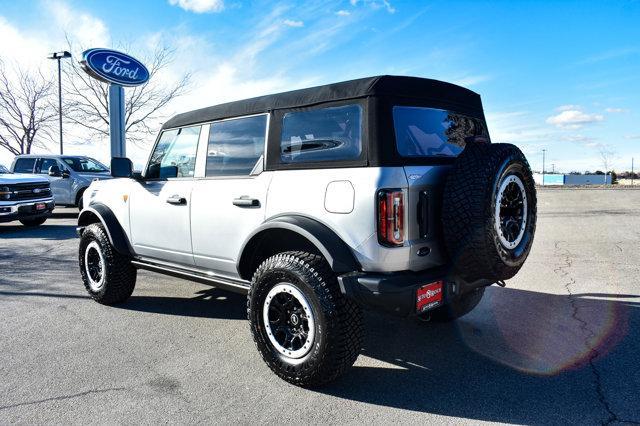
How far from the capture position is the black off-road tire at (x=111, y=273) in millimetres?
4723

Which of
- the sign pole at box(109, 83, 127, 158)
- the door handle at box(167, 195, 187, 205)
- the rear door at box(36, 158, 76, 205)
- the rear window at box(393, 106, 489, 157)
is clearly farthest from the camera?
the sign pole at box(109, 83, 127, 158)

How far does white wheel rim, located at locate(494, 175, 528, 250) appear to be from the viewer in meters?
2.92

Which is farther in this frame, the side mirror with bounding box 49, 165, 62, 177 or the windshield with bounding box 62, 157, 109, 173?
the windshield with bounding box 62, 157, 109, 173

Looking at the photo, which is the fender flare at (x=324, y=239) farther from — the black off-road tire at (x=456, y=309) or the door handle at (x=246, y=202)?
the black off-road tire at (x=456, y=309)

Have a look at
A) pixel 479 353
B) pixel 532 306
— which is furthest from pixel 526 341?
pixel 532 306

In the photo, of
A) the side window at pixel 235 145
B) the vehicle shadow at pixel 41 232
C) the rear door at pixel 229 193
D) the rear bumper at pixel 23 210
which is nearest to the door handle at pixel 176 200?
the rear door at pixel 229 193

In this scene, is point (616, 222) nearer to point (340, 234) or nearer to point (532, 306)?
point (532, 306)

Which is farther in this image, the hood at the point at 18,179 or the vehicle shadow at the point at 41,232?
the hood at the point at 18,179

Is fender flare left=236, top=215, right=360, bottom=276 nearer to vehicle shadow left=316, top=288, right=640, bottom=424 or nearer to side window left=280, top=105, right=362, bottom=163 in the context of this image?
side window left=280, top=105, right=362, bottom=163

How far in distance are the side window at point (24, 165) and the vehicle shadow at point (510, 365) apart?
A: 13.7 meters

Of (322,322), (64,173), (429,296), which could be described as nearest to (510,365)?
(429,296)

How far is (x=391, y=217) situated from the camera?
9.04 feet

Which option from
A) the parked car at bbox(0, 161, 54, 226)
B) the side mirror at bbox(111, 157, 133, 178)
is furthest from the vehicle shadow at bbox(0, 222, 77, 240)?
the side mirror at bbox(111, 157, 133, 178)

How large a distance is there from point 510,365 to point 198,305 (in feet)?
10.5
